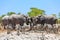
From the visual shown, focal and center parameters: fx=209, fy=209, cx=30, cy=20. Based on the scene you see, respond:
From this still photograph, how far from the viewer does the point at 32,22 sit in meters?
17.0

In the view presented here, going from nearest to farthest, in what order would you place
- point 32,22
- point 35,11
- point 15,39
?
point 15,39 → point 32,22 → point 35,11

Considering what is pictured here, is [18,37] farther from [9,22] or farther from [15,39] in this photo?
[9,22]

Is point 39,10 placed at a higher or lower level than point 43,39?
higher

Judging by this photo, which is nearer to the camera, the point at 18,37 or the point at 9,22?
the point at 18,37

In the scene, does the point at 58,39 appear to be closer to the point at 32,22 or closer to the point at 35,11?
the point at 32,22

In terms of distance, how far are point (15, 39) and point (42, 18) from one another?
8.49 m

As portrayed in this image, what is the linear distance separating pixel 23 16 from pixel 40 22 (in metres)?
1.48

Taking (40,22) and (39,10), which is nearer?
(40,22)

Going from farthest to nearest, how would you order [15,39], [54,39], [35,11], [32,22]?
[35,11] < [32,22] < [54,39] < [15,39]

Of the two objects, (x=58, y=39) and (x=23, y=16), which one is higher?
(x=23, y=16)

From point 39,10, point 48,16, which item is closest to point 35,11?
point 39,10

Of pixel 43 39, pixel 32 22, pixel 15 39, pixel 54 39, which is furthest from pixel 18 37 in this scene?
pixel 32 22

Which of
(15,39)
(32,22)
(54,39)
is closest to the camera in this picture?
(15,39)

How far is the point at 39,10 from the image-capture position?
32.7 m
